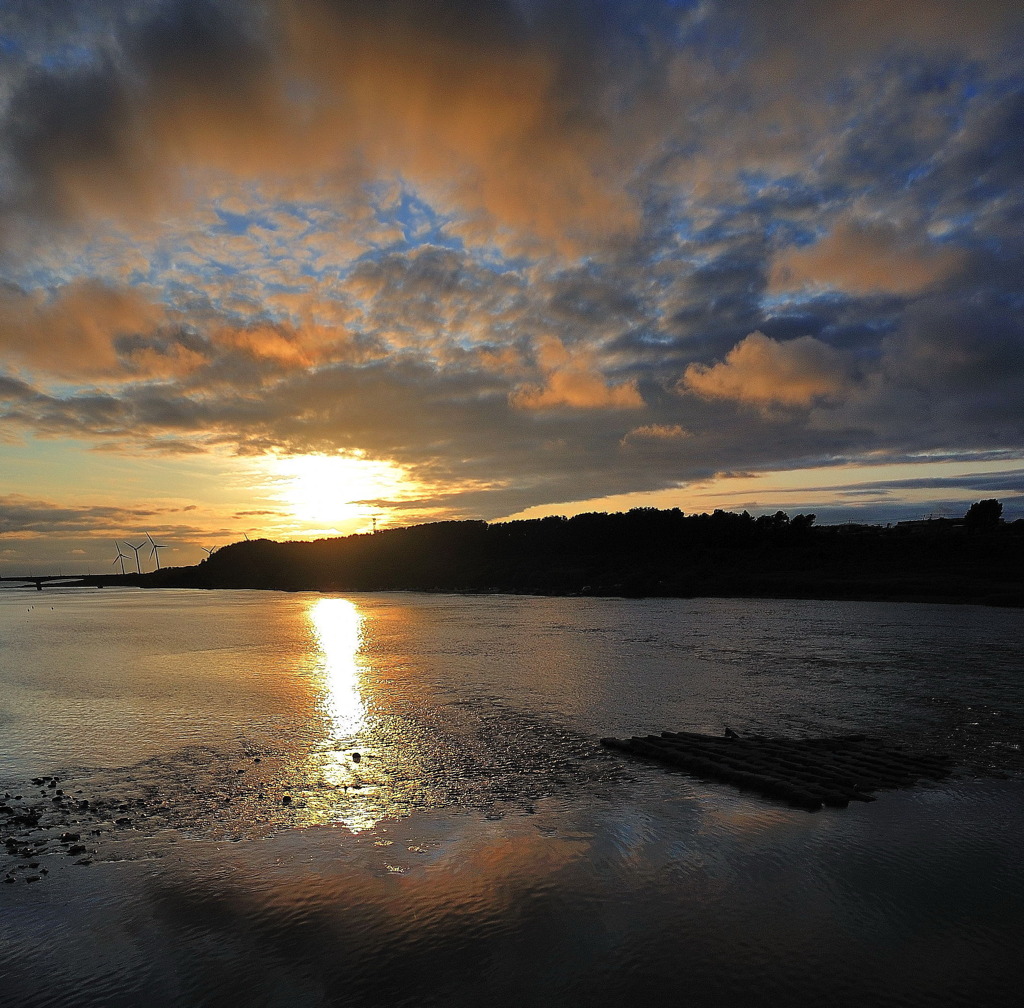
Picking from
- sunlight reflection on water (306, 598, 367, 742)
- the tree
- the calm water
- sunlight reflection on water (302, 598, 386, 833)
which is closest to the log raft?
the calm water

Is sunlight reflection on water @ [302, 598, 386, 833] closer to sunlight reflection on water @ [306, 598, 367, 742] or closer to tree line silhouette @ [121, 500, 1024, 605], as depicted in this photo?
sunlight reflection on water @ [306, 598, 367, 742]

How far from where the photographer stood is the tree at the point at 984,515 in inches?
4495

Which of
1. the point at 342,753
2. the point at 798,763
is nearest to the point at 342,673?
the point at 342,753

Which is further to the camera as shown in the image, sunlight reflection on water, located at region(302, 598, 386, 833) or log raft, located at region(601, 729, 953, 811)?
log raft, located at region(601, 729, 953, 811)

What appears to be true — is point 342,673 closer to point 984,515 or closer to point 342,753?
point 342,753

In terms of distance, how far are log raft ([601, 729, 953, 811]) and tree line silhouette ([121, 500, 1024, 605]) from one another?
65.6 meters

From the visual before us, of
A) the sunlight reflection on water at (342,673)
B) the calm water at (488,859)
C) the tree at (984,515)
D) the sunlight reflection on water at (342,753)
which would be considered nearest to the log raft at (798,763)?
the calm water at (488,859)

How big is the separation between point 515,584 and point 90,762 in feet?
404

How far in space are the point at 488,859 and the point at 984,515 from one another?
130 m

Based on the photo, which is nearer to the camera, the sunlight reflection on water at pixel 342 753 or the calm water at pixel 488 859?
the calm water at pixel 488 859

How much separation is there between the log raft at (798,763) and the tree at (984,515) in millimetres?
113232

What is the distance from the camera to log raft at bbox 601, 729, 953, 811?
15398 millimetres

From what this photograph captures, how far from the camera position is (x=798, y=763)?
1712 centimetres

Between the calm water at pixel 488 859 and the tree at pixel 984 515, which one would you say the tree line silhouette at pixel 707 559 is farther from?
the calm water at pixel 488 859
